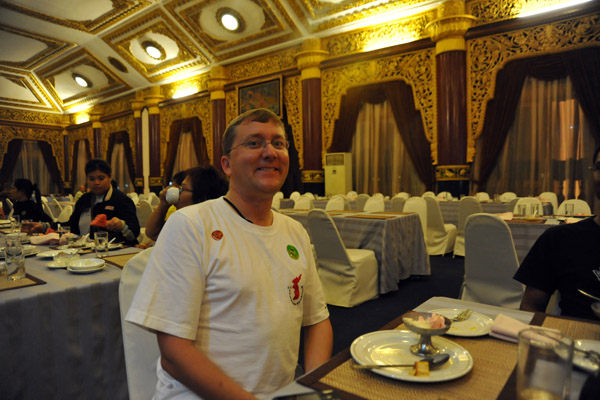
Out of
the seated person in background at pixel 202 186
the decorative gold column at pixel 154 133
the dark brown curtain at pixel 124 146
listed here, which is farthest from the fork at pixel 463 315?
the dark brown curtain at pixel 124 146

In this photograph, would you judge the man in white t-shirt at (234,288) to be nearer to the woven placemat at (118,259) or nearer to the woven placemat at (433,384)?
the woven placemat at (433,384)

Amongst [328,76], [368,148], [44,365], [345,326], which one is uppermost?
[328,76]

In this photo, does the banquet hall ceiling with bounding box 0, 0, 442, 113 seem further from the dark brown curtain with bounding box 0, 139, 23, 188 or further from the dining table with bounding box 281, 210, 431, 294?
the dining table with bounding box 281, 210, 431, 294

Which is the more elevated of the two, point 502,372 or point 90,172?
point 90,172

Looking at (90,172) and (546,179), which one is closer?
(90,172)

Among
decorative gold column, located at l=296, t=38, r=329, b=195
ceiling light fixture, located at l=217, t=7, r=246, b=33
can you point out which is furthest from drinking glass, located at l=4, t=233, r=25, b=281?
ceiling light fixture, located at l=217, t=7, r=246, b=33

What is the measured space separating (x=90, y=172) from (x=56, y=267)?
1.17 meters

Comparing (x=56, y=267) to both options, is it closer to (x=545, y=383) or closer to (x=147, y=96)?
(x=545, y=383)

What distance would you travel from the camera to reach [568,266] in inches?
60.8

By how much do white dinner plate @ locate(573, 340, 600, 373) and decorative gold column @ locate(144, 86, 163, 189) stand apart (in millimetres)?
13779

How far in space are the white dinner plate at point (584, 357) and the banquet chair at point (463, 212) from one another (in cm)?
443

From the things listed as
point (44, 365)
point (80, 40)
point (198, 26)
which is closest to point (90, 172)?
point (44, 365)

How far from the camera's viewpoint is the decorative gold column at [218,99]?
11.3 meters

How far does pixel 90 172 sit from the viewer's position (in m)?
3.08
